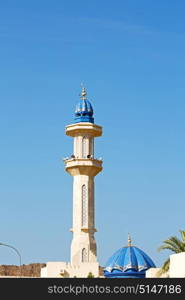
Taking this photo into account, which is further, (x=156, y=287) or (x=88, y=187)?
(x=88, y=187)

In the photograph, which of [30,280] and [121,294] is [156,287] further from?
[30,280]

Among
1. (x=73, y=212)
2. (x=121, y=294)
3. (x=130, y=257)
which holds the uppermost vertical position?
(x=73, y=212)

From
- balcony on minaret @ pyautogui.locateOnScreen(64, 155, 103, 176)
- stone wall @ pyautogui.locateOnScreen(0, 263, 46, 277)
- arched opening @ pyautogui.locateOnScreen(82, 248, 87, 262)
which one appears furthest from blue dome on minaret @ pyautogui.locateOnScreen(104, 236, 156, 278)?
stone wall @ pyautogui.locateOnScreen(0, 263, 46, 277)

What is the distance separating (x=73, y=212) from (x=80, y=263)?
17.3 feet

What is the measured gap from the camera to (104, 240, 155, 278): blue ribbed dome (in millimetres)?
69188

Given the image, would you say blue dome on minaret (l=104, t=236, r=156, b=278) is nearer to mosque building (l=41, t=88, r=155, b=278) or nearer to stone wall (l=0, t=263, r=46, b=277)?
mosque building (l=41, t=88, r=155, b=278)

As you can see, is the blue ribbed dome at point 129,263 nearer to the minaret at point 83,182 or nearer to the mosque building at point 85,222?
the mosque building at point 85,222

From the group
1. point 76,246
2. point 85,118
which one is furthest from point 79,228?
point 85,118

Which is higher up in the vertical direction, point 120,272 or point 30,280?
point 120,272

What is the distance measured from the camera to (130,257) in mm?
70125

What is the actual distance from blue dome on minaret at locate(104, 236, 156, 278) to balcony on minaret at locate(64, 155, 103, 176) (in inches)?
324

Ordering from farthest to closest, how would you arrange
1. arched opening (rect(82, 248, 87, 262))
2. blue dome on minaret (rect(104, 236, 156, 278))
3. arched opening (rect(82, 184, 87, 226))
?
arched opening (rect(82, 184, 87, 226)), arched opening (rect(82, 248, 87, 262)), blue dome on minaret (rect(104, 236, 156, 278))

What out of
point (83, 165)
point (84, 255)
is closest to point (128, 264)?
point (84, 255)

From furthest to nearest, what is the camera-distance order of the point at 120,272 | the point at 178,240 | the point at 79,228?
the point at 79,228 < the point at 120,272 < the point at 178,240
